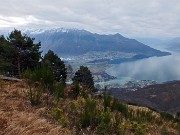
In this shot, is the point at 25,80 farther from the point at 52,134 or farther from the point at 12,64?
the point at 12,64

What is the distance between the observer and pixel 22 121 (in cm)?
449

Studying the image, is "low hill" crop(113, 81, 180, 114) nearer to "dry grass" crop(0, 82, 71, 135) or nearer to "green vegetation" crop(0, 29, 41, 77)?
"green vegetation" crop(0, 29, 41, 77)

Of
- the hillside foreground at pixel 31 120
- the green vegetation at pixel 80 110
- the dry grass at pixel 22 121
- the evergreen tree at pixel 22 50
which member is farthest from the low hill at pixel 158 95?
the dry grass at pixel 22 121

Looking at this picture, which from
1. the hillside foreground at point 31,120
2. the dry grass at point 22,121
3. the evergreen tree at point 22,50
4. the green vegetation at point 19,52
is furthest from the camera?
the evergreen tree at point 22,50

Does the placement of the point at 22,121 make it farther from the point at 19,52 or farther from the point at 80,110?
the point at 19,52

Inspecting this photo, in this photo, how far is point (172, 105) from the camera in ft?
396

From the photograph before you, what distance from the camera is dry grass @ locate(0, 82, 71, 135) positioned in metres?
4.09

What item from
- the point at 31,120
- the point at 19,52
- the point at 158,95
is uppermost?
the point at 31,120

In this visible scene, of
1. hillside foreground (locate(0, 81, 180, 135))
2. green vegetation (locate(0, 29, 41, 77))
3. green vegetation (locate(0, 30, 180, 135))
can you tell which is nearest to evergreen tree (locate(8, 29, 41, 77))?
green vegetation (locate(0, 29, 41, 77))

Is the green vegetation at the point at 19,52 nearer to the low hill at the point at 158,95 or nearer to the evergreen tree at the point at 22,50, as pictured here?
the evergreen tree at the point at 22,50

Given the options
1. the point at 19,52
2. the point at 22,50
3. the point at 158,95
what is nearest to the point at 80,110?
the point at 19,52

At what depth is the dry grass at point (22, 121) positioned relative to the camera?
4095mm

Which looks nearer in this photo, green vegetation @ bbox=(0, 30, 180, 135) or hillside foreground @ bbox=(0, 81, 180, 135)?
hillside foreground @ bbox=(0, 81, 180, 135)

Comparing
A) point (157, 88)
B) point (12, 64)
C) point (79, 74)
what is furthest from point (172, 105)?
point (12, 64)
